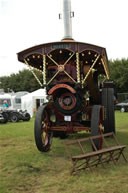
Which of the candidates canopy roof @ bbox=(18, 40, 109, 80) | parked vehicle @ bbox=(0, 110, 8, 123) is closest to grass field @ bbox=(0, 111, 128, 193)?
canopy roof @ bbox=(18, 40, 109, 80)

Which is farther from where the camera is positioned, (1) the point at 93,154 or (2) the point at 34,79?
(2) the point at 34,79

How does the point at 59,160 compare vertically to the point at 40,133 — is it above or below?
below

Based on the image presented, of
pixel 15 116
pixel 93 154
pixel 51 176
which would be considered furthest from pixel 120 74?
pixel 51 176

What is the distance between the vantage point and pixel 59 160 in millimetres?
5211

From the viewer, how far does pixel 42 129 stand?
240 inches

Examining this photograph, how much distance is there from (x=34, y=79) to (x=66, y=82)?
35897mm

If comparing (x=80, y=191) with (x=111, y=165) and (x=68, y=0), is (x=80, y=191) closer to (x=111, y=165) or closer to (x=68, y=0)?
(x=111, y=165)

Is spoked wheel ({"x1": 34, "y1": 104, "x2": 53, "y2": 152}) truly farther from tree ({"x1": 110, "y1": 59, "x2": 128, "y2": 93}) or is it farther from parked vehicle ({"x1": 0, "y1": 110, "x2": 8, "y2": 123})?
tree ({"x1": 110, "y1": 59, "x2": 128, "y2": 93})

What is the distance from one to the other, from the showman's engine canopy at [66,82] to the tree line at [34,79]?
1214 cm

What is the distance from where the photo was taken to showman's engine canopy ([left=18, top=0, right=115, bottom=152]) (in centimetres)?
558

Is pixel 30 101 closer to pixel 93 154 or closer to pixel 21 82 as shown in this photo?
pixel 93 154

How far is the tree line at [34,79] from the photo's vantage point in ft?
86.5

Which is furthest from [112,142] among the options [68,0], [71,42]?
[68,0]

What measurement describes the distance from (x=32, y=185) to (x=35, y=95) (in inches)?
603
